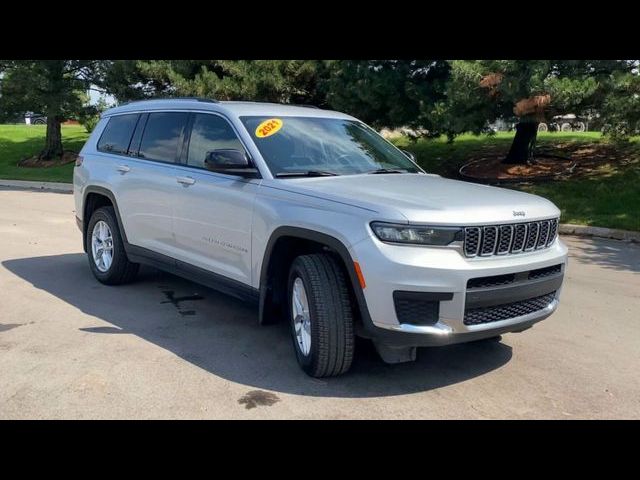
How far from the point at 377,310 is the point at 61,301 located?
12.6ft

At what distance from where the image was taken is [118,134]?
7031 millimetres

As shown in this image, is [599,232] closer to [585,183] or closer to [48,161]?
[585,183]

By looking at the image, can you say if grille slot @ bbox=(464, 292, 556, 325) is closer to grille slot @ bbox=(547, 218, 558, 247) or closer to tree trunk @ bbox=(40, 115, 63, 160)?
grille slot @ bbox=(547, 218, 558, 247)

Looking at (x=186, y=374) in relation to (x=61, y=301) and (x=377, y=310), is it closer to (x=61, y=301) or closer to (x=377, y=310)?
(x=377, y=310)

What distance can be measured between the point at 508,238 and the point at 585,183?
1097 cm

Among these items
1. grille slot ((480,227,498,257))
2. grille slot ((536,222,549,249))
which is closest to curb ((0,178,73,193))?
grille slot ((536,222,549,249))

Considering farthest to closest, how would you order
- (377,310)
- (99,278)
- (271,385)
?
(99,278)
(271,385)
(377,310)

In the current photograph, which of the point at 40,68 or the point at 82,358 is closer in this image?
the point at 82,358

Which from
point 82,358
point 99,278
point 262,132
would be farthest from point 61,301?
point 262,132

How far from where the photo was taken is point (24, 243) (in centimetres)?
960

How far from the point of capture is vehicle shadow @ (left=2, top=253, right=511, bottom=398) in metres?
4.42

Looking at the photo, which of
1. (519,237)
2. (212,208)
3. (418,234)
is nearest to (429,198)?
(418,234)

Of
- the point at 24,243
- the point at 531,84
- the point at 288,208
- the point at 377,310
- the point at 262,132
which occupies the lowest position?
the point at 24,243

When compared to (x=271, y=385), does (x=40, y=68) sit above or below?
above
